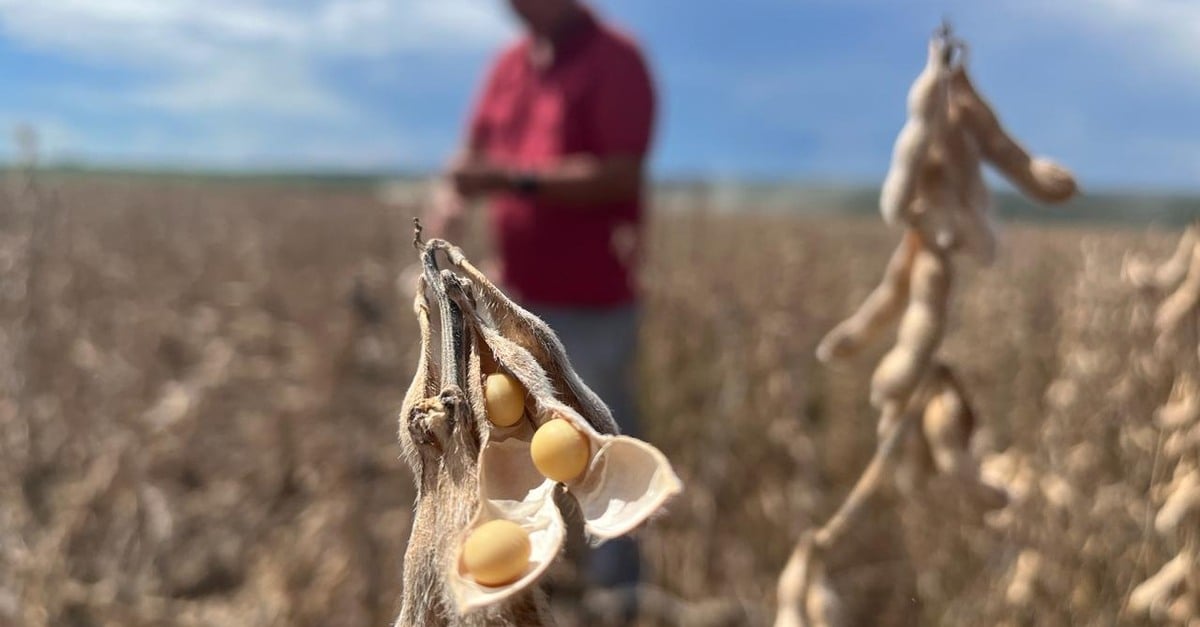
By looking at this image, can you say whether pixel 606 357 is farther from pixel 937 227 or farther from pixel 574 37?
pixel 937 227

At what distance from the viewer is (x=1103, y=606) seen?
53.3 inches

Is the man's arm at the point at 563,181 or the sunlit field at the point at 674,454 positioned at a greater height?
the man's arm at the point at 563,181

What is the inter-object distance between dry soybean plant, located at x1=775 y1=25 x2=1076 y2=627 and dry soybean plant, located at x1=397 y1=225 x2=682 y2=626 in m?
0.40

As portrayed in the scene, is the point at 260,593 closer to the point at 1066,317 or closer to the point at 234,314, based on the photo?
the point at 1066,317

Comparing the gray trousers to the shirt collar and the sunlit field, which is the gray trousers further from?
the shirt collar

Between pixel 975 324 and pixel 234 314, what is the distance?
5.30m

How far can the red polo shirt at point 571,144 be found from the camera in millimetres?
2955

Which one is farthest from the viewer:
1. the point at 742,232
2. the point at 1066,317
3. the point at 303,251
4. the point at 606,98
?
the point at 742,232

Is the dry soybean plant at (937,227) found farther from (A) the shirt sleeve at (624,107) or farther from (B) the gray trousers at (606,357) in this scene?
(B) the gray trousers at (606,357)

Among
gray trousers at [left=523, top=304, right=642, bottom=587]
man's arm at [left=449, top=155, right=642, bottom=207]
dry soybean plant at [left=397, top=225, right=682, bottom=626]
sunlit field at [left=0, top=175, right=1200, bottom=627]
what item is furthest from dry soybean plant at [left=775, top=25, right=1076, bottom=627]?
gray trousers at [left=523, top=304, right=642, bottom=587]

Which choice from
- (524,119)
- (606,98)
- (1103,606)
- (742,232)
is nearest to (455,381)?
(1103,606)

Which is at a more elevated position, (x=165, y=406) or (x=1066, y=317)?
(x=1066, y=317)

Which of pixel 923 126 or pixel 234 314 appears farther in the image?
pixel 234 314

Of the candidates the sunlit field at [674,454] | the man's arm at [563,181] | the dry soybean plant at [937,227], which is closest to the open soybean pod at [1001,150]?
the dry soybean plant at [937,227]
